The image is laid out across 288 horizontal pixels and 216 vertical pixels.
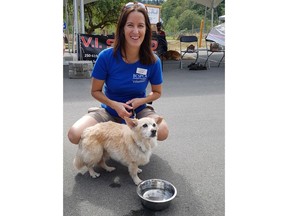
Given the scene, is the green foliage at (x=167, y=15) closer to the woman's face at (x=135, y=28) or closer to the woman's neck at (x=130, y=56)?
the woman's neck at (x=130, y=56)

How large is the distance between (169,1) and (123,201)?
150 feet

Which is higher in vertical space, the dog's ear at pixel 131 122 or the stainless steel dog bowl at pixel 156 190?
the dog's ear at pixel 131 122

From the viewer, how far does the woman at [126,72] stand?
7.48 ft

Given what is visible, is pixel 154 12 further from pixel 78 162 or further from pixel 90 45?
pixel 78 162

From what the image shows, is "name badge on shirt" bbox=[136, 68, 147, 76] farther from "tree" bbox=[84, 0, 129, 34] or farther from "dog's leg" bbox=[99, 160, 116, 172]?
"tree" bbox=[84, 0, 129, 34]

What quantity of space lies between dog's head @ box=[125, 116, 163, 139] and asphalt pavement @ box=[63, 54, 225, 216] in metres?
0.49

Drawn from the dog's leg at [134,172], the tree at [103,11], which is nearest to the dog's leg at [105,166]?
the dog's leg at [134,172]

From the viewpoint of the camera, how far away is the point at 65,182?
232 centimetres

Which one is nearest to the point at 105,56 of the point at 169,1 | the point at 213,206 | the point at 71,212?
the point at 71,212

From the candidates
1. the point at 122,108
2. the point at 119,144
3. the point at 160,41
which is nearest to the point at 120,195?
the point at 119,144

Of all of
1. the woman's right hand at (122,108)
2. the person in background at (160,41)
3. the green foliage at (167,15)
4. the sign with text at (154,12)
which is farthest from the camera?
the green foliage at (167,15)

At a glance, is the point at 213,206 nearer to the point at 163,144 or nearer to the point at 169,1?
the point at 163,144

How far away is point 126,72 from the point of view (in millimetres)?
2459

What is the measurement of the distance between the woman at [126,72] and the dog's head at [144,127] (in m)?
0.21
